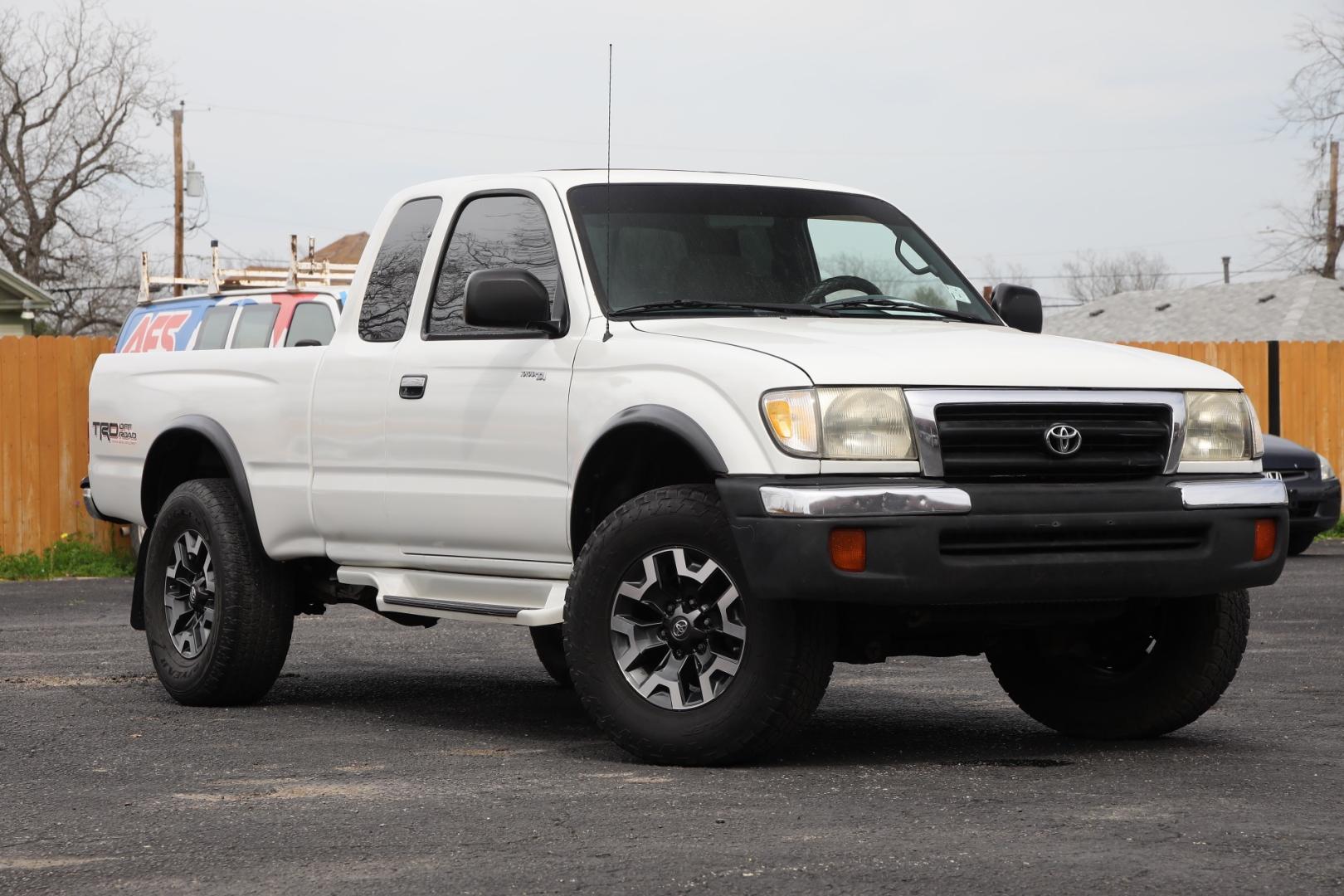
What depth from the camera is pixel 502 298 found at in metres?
6.89

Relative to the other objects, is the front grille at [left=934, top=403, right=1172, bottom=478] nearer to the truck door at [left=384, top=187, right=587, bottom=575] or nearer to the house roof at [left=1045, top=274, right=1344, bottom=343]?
the truck door at [left=384, top=187, right=587, bottom=575]

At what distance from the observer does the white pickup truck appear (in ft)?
20.1

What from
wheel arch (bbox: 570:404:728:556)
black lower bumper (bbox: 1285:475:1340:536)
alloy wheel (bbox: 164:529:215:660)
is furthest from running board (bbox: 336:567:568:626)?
black lower bumper (bbox: 1285:475:1340:536)

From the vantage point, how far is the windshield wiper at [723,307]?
7.12 metres

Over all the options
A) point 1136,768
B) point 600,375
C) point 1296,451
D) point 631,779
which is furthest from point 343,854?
point 1296,451

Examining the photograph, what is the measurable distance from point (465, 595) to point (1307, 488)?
11.7 meters

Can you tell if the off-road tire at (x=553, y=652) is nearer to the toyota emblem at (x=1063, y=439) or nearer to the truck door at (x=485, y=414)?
the truck door at (x=485, y=414)

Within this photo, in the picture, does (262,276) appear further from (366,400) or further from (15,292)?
(15,292)

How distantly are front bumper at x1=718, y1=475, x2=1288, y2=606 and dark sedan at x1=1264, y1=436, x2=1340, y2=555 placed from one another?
11.2 metres

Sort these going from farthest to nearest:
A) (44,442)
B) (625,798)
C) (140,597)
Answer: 1. (44,442)
2. (140,597)
3. (625,798)

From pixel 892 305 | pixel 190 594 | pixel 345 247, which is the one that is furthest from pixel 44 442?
pixel 345 247

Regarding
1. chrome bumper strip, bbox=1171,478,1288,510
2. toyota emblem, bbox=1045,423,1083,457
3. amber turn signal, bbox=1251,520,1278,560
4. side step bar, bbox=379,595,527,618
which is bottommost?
side step bar, bbox=379,595,527,618

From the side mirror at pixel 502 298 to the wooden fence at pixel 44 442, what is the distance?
11.0m

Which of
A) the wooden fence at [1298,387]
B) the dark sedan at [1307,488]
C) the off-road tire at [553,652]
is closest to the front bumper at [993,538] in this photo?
the off-road tire at [553,652]
